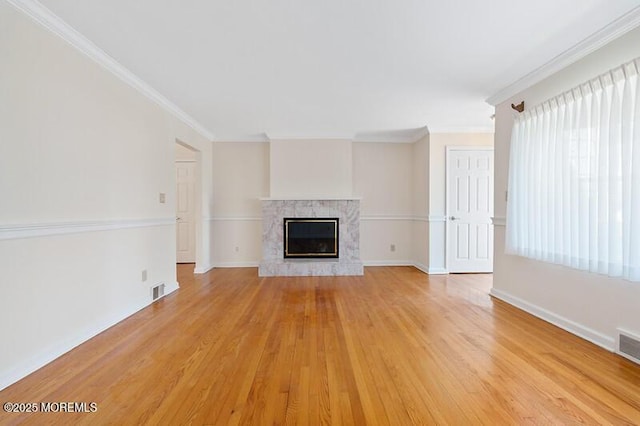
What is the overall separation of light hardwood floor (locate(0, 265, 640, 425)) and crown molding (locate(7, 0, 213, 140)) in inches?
90.2

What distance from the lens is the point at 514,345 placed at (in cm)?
229

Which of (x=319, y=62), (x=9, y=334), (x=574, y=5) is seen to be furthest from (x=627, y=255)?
(x=9, y=334)

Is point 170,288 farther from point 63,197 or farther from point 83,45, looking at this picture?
point 83,45

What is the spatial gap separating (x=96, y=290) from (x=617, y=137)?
13.6 ft

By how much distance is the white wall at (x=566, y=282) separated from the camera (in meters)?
2.13

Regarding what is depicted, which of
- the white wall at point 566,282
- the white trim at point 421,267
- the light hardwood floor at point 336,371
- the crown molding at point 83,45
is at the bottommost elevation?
the light hardwood floor at point 336,371

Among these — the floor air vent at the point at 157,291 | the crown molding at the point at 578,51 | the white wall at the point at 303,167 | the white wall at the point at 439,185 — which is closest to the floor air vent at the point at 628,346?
the crown molding at the point at 578,51

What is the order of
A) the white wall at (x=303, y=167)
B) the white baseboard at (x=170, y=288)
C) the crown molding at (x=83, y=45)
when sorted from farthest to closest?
the white wall at (x=303, y=167), the white baseboard at (x=170, y=288), the crown molding at (x=83, y=45)

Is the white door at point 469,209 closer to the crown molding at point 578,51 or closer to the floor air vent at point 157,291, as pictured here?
the crown molding at point 578,51

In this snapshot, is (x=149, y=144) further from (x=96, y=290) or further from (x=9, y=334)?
(x=9, y=334)

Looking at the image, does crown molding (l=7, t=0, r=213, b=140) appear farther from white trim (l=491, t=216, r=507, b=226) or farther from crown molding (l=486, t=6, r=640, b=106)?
white trim (l=491, t=216, r=507, b=226)

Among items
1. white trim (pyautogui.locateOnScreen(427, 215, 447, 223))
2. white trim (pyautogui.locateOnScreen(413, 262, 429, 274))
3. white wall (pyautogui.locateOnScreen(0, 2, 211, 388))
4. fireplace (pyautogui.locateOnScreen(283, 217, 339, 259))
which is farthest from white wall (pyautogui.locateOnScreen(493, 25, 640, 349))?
white wall (pyautogui.locateOnScreen(0, 2, 211, 388))

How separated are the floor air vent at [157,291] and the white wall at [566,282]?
399cm

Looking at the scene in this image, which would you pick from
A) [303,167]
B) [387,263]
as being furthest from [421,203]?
[303,167]
